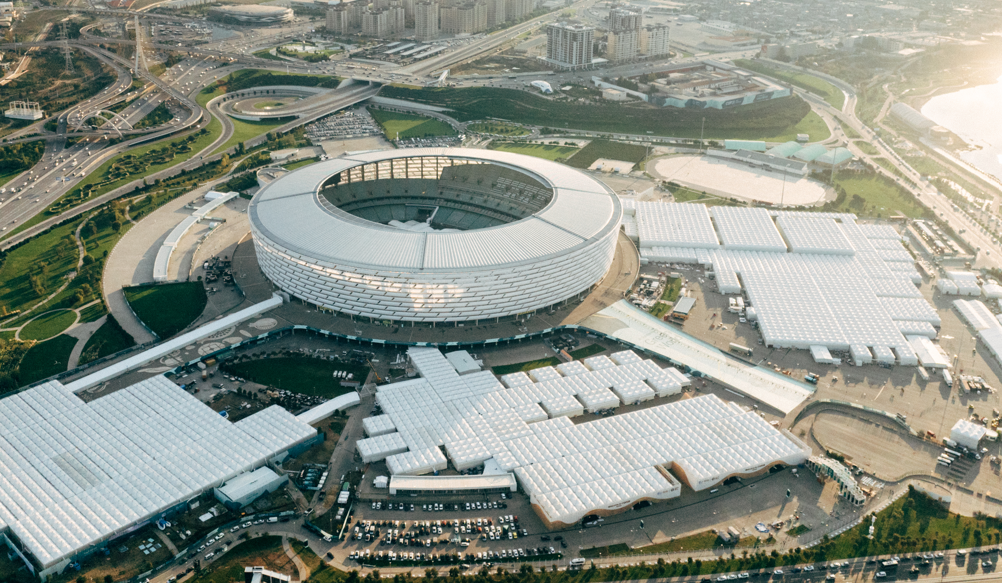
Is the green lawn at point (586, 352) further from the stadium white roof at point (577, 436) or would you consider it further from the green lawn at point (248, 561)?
the green lawn at point (248, 561)

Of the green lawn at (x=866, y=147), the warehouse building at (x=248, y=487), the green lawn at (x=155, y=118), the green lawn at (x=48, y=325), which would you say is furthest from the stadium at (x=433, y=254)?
the green lawn at (x=866, y=147)

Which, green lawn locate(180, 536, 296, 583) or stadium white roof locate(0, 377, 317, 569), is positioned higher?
stadium white roof locate(0, 377, 317, 569)

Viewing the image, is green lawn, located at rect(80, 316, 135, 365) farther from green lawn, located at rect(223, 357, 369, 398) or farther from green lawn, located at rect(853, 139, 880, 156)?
green lawn, located at rect(853, 139, 880, 156)

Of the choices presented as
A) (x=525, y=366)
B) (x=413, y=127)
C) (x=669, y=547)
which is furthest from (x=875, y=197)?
(x=669, y=547)

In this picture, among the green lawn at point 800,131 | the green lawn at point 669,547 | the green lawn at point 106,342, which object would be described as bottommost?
the green lawn at point 669,547

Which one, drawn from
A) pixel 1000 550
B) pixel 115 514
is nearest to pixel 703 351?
pixel 1000 550

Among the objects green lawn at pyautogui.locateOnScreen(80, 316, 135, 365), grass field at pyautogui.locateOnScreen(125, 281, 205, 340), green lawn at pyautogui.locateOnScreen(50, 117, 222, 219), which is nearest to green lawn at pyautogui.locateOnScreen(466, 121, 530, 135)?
green lawn at pyautogui.locateOnScreen(50, 117, 222, 219)
